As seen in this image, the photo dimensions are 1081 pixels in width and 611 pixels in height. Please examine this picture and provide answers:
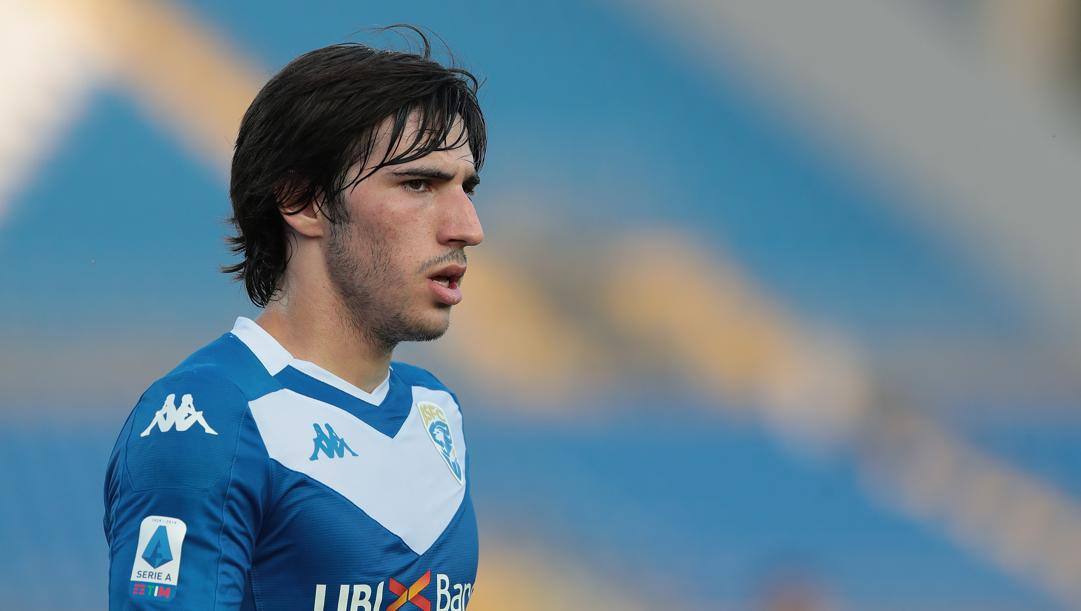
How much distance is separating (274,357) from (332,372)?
103 millimetres

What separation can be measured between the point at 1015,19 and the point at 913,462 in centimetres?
204

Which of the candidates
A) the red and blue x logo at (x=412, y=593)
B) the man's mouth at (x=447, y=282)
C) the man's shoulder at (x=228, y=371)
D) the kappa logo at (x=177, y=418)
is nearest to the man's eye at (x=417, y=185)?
the man's mouth at (x=447, y=282)

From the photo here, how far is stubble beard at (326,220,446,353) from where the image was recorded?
1.82m

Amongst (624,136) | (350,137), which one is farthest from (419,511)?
(624,136)

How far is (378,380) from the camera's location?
1.95m

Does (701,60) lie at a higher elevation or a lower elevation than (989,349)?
higher

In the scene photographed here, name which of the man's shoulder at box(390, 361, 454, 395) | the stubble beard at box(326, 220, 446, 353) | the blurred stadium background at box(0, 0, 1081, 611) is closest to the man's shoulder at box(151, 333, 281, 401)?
the stubble beard at box(326, 220, 446, 353)

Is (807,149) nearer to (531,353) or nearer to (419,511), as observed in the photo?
(531,353)

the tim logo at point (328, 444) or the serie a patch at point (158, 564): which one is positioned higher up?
the tim logo at point (328, 444)

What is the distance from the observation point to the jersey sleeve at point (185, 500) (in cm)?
147

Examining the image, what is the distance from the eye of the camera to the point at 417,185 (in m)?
1.85

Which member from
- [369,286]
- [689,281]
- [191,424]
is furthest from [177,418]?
[689,281]

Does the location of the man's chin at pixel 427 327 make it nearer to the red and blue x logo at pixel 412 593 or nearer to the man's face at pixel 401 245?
the man's face at pixel 401 245

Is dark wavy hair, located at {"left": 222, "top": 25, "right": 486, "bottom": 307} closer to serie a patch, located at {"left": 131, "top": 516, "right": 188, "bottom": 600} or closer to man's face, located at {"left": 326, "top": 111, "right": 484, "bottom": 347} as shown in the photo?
man's face, located at {"left": 326, "top": 111, "right": 484, "bottom": 347}
